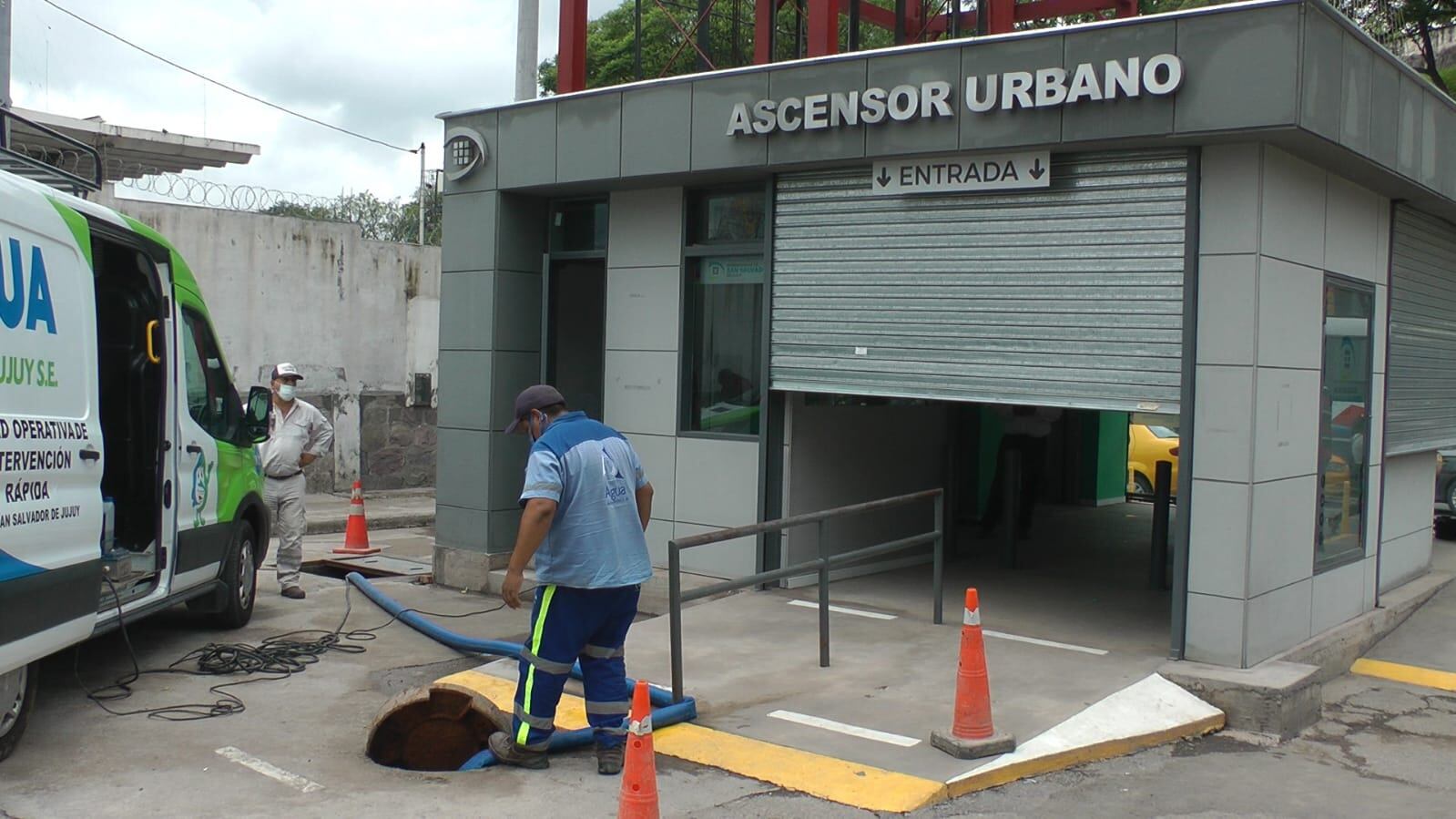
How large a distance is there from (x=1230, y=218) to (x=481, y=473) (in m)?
6.60

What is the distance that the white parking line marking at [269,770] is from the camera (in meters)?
5.80

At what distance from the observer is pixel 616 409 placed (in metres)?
11.0

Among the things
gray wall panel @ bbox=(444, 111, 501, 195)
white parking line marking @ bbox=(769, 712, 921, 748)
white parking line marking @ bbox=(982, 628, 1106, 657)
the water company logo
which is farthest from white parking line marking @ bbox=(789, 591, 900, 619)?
the water company logo

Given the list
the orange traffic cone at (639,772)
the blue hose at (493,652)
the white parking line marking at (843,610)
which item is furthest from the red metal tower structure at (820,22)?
the orange traffic cone at (639,772)

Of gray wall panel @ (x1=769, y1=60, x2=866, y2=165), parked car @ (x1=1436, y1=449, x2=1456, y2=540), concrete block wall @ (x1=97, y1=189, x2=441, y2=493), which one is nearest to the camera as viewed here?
gray wall panel @ (x1=769, y1=60, x2=866, y2=165)

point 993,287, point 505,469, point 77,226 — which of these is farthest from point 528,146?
point 77,226

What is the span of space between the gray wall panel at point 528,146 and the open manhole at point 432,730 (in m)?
5.59

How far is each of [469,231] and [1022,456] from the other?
568 cm

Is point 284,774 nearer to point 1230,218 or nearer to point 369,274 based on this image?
point 1230,218

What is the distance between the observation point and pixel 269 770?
19.8 ft

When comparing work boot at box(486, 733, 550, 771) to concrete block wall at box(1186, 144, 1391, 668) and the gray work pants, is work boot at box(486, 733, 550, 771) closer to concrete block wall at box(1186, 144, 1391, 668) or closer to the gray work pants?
concrete block wall at box(1186, 144, 1391, 668)

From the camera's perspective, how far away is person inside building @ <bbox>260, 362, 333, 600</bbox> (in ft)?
34.7

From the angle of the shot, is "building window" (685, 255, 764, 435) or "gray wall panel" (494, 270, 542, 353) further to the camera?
"gray wall panel" (494, 270, 542, 353)

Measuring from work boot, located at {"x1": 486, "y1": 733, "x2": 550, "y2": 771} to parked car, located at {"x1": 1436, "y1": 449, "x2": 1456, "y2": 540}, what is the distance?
13.2 meters
